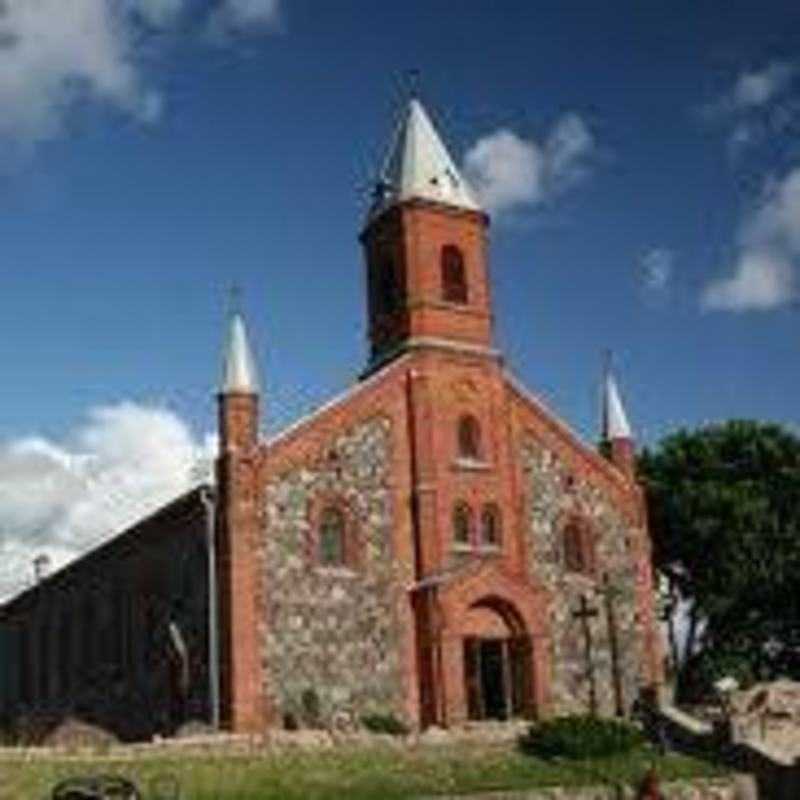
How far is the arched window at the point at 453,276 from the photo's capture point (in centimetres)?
5362

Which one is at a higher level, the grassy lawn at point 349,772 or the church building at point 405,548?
the church building at point 405,548

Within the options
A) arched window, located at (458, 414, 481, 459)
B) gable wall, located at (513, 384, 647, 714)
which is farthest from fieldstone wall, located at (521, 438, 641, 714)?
arched window, located at (458, 414, 481, 459)

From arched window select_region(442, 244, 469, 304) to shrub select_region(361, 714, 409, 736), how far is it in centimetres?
1422

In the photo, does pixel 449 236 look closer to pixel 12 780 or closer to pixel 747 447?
pixel 747 447

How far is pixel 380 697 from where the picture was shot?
4828 centimetres

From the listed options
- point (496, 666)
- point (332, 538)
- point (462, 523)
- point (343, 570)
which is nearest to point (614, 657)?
point (496, 666)

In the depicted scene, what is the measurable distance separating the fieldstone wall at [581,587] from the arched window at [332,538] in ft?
22.8

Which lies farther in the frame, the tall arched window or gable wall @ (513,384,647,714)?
the tall arched window

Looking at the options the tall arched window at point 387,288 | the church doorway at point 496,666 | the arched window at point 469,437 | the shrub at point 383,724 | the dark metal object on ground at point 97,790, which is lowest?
the dark metal object on ground at point 97,790

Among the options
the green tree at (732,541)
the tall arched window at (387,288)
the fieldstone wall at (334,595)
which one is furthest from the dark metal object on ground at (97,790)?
the green tree at (732,541)

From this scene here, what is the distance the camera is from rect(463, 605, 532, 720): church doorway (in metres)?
50.1

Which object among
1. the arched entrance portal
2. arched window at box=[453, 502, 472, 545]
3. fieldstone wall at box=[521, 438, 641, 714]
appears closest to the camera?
the arched entrance portal

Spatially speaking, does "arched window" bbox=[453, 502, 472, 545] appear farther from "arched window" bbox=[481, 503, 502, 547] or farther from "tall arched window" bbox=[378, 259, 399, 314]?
"tall arched window" bbox=[378, 259, 399, 314]

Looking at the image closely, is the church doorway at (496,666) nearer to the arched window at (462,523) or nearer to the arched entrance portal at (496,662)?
the arched entrance portal at (496,662)
